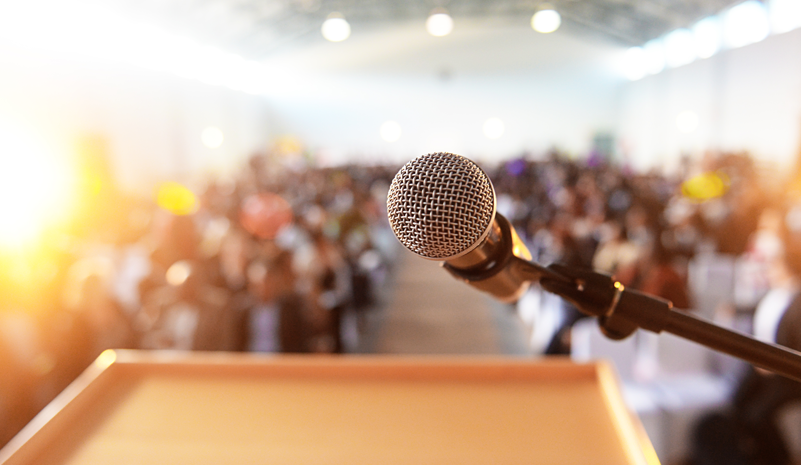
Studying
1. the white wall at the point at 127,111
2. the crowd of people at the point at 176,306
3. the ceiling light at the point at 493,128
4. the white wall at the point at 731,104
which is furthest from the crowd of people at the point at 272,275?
the ceiling light at the point at 493,128

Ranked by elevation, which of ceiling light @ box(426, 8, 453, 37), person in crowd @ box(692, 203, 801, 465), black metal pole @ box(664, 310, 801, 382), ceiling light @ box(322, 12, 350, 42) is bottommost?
person in crowd @ box(692, 203, 801, 465)

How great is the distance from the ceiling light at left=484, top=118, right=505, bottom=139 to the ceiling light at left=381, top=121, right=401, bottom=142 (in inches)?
138

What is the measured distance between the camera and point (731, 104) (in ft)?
37.5

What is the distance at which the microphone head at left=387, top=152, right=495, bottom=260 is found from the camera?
0.57 metres

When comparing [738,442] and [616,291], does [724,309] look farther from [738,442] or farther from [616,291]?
[616,291]

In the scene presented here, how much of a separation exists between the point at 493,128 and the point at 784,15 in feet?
36.0

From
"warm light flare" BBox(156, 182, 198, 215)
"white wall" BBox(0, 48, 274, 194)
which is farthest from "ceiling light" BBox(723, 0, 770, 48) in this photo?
"white wall" BBox(0, 48, 274, 194)

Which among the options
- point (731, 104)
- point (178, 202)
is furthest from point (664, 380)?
point (731, 104)

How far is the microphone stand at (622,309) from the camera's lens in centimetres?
60

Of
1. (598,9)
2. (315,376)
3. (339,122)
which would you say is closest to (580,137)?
(598,9)

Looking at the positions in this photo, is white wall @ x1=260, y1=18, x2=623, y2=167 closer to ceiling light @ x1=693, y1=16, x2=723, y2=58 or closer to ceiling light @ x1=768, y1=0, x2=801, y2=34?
ceiling light @ x1=693, y1=16, x2=723, y2=58

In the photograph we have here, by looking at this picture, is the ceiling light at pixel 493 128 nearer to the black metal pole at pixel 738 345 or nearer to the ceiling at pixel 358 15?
the ceiling at pixel 358 15

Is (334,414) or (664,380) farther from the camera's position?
(664,380)

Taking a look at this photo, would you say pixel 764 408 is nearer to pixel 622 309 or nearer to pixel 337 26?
pixel 622 309
